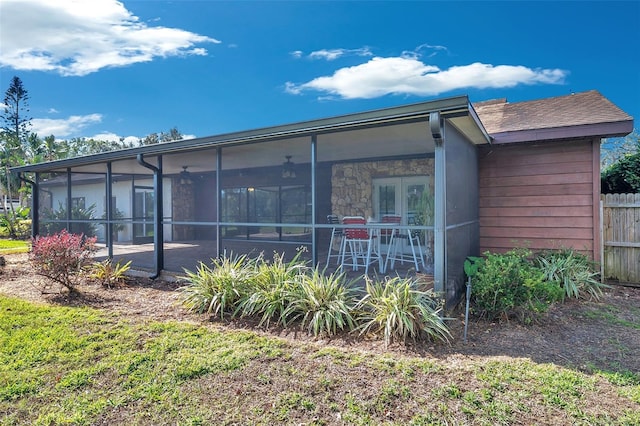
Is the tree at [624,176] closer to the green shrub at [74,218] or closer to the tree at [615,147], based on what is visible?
the tree at [615,147]

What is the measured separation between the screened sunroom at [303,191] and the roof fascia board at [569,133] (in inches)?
22.2

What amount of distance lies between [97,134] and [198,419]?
40794 millimetres

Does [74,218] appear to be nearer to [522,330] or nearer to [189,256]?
[189,256]

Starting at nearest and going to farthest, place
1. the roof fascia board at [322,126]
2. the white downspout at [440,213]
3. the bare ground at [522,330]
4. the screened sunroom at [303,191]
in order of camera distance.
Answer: the bare ground at [522,330]
the roof fascia board at [322,126]
the white downspout at [440,213]
the screened sunroom at [303,191]

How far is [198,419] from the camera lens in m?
2.24

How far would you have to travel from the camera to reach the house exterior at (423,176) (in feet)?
13.7

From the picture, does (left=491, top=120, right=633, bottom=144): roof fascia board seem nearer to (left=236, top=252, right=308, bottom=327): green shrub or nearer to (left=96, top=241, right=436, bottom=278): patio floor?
(left=96, top=241, right=436, bottom=278): patio floor

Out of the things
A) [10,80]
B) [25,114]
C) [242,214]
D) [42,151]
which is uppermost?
[10,80]

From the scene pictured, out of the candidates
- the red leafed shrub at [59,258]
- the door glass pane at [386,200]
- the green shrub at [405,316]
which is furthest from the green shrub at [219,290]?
the door glass pane at [386,200]

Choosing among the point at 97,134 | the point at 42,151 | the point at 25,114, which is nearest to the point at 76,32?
the point at 42,151

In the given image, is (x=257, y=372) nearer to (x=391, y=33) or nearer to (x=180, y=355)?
(x=180, y=355)

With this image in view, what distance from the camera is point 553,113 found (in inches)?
236

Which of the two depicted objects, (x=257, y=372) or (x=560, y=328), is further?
(x=560, y=328)

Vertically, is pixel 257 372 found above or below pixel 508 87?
below
